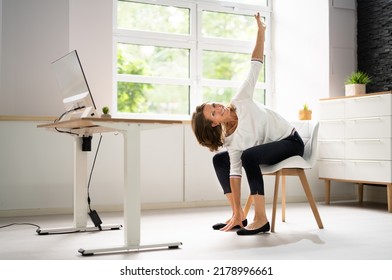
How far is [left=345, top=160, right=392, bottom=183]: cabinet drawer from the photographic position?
165 inches

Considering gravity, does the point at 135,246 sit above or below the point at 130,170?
below

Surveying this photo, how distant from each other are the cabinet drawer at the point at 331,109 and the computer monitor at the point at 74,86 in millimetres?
2543

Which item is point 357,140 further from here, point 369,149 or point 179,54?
point 179,54

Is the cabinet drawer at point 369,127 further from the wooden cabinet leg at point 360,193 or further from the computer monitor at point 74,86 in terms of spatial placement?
the computer monitor at point 74,86

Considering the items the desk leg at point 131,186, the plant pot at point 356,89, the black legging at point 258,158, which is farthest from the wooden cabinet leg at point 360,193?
the desk leg at point 131,186

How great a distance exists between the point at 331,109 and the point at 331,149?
1.20 feet

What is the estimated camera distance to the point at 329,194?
4805 mm

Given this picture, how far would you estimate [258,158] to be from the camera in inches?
119

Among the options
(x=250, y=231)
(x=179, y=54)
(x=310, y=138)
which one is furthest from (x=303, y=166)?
(x=179, y=54)

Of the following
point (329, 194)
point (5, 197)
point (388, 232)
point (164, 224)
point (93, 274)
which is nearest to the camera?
point (93, 274)

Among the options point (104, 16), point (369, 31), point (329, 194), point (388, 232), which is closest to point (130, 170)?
point (388, 232)

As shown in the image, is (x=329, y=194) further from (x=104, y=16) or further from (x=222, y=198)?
(x=104, y=16)

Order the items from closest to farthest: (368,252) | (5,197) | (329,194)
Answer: (368,252) < (5,197) < (329,194)

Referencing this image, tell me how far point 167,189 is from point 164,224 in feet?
3.21
